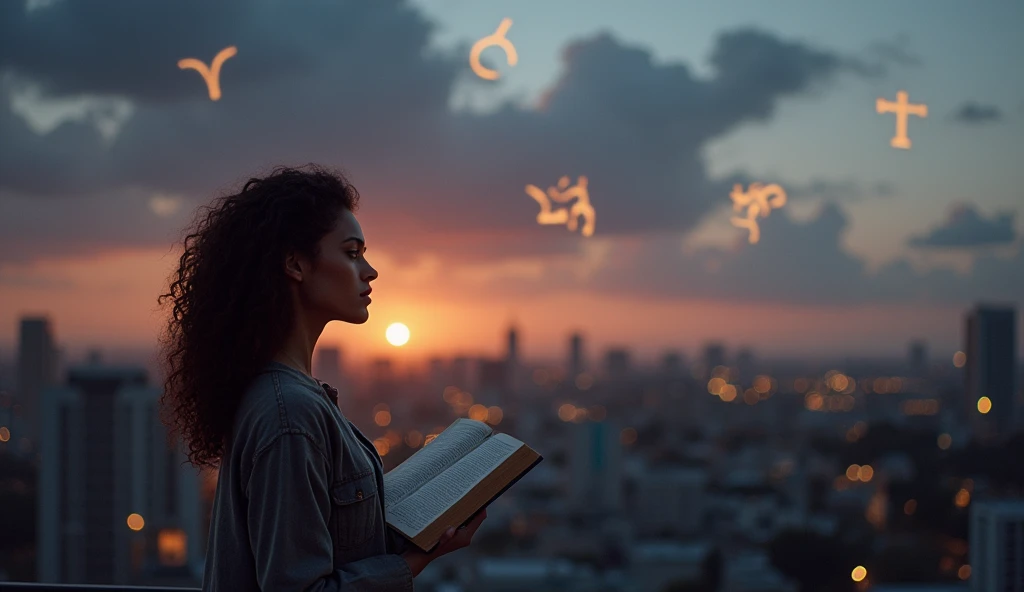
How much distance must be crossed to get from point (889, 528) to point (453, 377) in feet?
54.4

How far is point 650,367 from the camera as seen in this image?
4147 centimetres

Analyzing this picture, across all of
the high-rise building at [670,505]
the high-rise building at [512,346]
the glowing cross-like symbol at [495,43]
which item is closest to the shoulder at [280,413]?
the glowing cross-like symbol at [495,43]

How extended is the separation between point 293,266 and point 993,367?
19412mm

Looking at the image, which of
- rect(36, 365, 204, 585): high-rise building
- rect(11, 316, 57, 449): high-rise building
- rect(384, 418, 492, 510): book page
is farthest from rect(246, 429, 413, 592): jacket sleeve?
rect(11, 316, 57, 449): high-rise building

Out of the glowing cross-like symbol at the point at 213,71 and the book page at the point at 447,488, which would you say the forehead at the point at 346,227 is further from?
the glowing cross-like symbol at the point at 213,71

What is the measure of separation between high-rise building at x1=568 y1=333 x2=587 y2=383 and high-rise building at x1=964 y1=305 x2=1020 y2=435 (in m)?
15.1

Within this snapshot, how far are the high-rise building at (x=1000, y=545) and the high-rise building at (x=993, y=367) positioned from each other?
7.77 metres

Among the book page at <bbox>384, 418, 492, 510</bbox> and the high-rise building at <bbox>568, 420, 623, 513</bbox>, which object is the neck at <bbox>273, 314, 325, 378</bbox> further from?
the high-rise building at <bbox>568, 420, 623, 513</bbox>

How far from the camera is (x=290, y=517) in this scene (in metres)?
0.77

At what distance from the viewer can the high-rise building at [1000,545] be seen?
9820 mm

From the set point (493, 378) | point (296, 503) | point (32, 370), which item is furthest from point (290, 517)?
point (493, 378)

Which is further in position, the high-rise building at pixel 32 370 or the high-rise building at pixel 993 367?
the high-rise building at pixel 993 367

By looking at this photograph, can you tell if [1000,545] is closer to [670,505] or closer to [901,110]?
[901,110]

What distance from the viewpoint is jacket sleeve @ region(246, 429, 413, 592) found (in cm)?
77
